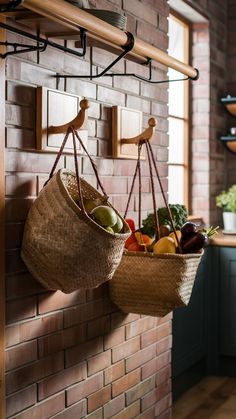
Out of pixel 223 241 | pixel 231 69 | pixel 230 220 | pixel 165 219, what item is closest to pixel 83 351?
pixel 165 219

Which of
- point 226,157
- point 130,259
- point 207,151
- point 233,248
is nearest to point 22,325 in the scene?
point 130,259

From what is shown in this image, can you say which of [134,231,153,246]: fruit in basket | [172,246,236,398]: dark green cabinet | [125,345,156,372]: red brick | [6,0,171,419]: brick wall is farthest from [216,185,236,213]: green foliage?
[134,231,153,246]: fruit in basket

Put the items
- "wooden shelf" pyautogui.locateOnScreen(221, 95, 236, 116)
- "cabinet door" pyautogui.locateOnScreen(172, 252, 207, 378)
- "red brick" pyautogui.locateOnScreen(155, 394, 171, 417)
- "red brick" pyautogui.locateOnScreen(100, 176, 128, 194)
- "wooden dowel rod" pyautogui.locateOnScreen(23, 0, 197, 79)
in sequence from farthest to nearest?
"wooden shelf" pyautogui.locateOnScreen(221, 95, 236, 116), "cabinet door" pyautogui.locateOnScreen(172, 252, 207, 378), "red brick" pyautogui.locateOnScreen(155, 394, 171, 417), "red brick" pyautogui.locateOnScreen(100, 176, 128, 194), "wooden dowel rod" pyautogui.locateOnScreen(23, 0, 197, 79)

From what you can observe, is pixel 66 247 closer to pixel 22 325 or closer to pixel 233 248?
pixel 22 325

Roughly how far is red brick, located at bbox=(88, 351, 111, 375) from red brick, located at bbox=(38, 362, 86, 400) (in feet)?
0.16

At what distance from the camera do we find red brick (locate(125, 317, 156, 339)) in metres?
2.72

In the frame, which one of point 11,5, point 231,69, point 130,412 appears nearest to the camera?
point 11,5

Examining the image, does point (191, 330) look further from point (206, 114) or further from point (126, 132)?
point (126, 132)

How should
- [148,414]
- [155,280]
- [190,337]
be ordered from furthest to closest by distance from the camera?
[190,337], [148,414], [155,280]

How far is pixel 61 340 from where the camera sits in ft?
7.47

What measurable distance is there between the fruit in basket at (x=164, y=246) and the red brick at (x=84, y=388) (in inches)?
20.1

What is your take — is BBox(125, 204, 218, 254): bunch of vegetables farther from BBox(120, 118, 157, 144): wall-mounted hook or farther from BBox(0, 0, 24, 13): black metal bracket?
BBox(0, 0, 24, 13): black metal bracket

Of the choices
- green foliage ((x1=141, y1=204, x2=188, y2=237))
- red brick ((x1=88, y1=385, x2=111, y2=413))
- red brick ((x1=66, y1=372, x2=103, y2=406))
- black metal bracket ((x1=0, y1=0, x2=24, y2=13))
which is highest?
black metal bracket ((x1=0, y1=0, x2=24, y2=13))

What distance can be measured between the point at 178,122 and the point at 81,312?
2.16 metres
